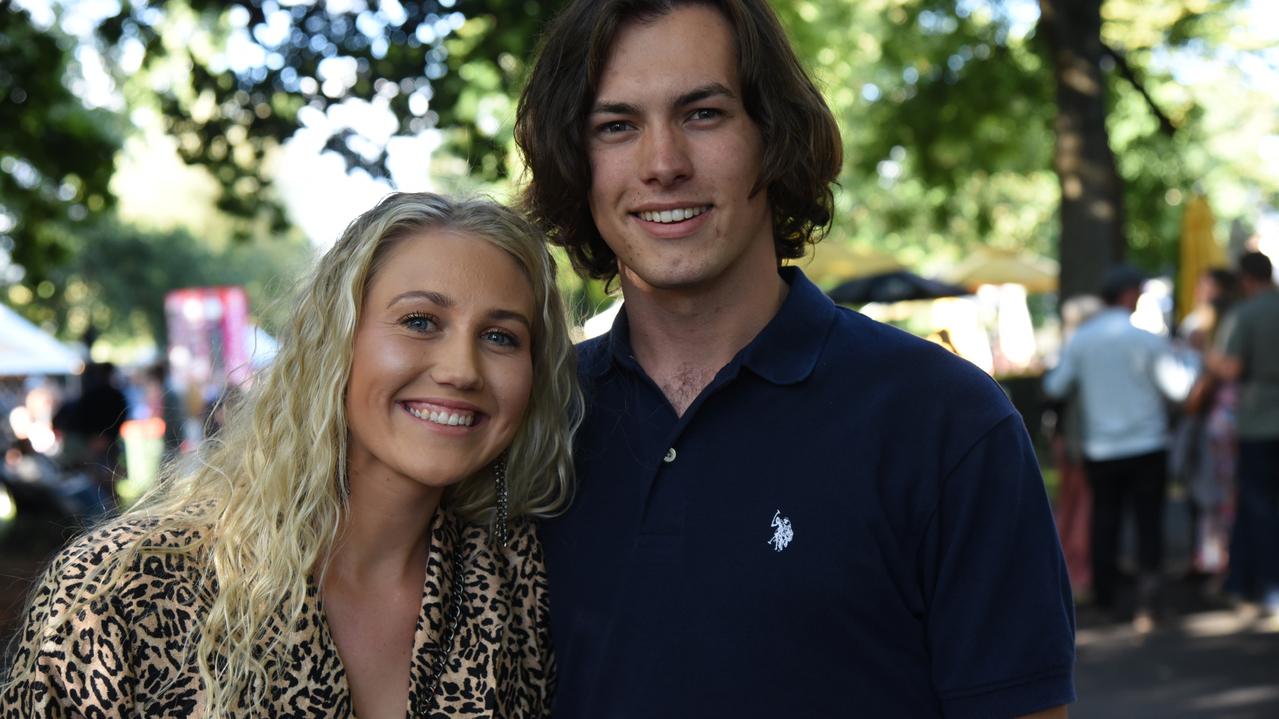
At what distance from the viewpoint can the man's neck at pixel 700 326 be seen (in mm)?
2891

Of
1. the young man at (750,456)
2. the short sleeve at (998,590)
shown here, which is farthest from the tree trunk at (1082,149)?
the short sleeve at (998,590)

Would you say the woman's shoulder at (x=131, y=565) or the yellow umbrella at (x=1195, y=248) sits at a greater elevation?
the yellow umbrella at (x=1195, y=248)

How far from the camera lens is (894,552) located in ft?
8.43

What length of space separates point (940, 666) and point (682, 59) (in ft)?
4.43

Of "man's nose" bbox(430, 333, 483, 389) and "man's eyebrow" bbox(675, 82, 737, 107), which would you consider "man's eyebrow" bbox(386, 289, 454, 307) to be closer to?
"man's nose" bbox(430, 333, 483, 389)

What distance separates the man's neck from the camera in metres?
2.89

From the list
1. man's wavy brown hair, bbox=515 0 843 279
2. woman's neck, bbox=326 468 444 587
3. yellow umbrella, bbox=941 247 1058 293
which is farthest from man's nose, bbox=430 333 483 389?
yellow umbrella, bbox=941 247 1058 293

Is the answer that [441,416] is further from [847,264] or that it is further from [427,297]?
[847,264]

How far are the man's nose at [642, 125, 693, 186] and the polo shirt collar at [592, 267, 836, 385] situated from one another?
1.17ft

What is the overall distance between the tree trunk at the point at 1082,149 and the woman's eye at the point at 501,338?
33.1 feet

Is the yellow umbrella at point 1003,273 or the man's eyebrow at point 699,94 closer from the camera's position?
the man's eyebrow at point 699,94

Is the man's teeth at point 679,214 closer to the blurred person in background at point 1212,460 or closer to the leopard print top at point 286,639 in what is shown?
the leopard print top at point 286,639

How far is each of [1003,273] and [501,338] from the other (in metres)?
20.7

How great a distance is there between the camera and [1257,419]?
9.05m
